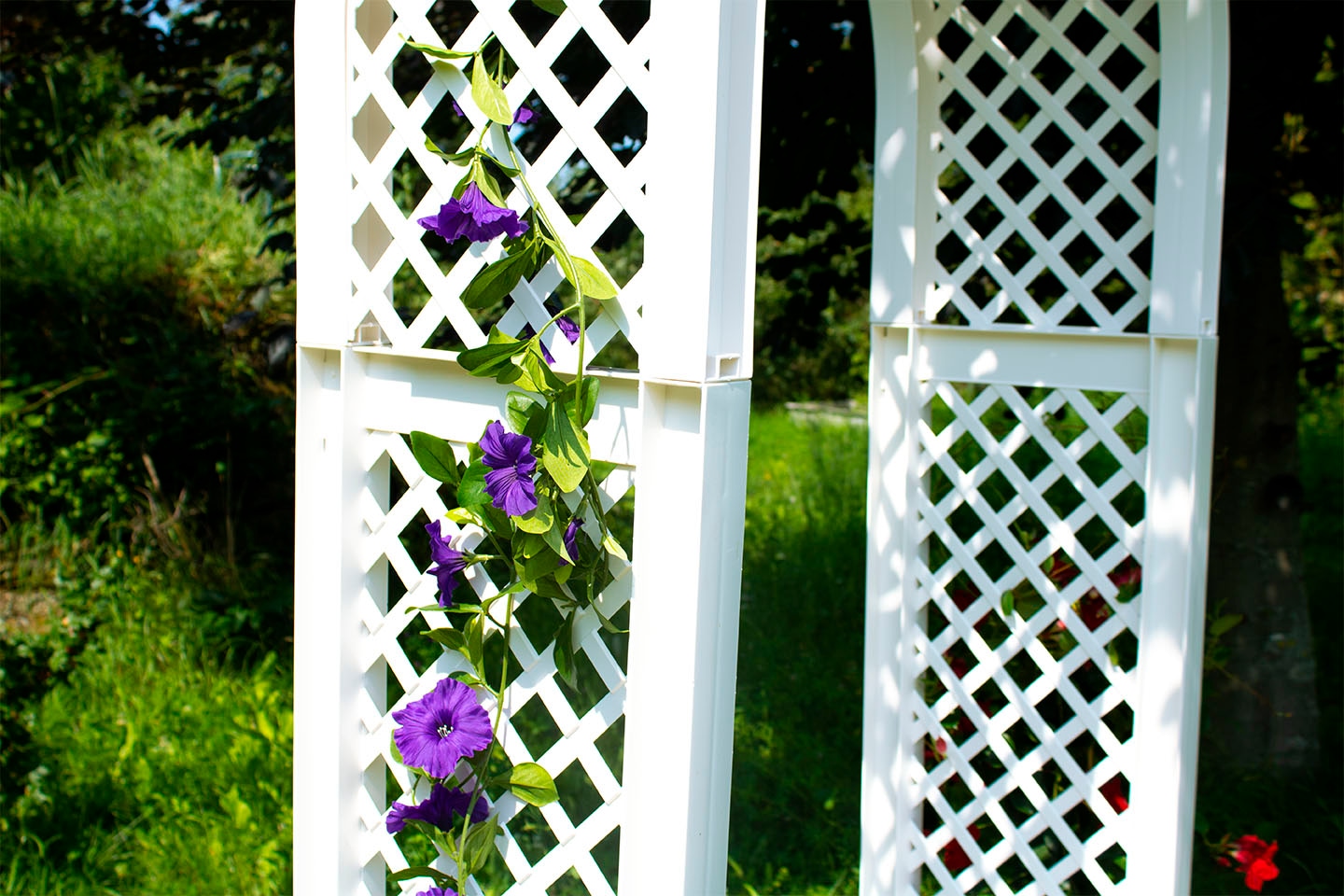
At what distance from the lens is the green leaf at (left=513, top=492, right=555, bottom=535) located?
121 cm

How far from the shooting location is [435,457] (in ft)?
4.41

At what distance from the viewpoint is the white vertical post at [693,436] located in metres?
1.11

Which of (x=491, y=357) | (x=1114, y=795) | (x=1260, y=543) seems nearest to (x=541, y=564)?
(x=491, y=357)

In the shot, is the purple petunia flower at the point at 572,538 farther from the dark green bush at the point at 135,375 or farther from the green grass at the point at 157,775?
the dark green bush at the point at 135,375

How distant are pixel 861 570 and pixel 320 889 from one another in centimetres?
304

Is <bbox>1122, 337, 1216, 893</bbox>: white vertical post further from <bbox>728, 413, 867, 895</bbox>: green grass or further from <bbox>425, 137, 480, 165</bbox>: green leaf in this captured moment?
<bbox>425, 137, 480, 165</bbox>: green leaf

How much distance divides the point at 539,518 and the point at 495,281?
281mm

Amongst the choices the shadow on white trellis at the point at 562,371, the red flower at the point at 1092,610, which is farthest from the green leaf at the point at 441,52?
the red flower at the point at 1092,610

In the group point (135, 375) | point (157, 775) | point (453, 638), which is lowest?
point (157, 775)

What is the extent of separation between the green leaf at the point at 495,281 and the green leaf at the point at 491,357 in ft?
0.23

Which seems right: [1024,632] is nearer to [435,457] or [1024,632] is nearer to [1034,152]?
[1034,152]

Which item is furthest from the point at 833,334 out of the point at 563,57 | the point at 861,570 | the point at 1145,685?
the point at 1145,685

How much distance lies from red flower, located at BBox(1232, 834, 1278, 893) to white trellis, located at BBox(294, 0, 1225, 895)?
337 millimetres

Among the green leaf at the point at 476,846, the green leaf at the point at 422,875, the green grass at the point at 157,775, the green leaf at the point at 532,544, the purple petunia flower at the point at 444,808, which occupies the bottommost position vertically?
the green grass at the point at 157,775
